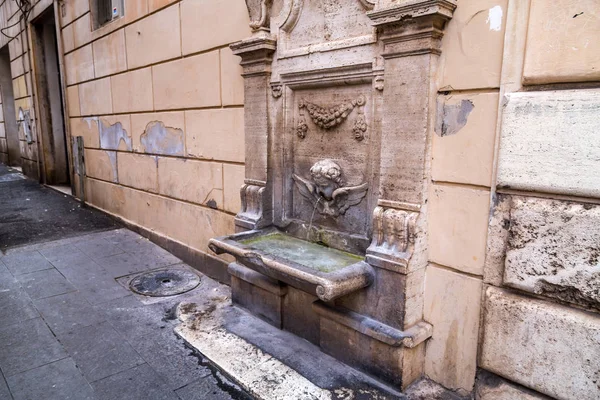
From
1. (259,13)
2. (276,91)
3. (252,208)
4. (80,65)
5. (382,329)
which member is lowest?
(382,329)

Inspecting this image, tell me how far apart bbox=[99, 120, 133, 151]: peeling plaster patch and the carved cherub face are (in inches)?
158

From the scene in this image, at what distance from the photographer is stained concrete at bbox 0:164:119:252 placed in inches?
241

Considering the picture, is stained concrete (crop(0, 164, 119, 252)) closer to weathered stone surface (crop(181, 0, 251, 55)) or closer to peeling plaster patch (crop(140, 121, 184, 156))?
peeling plaster patch (crop(140, 121, 184, 156))

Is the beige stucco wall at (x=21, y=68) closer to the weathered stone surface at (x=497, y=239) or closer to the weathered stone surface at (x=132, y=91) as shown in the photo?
the weathered stone surface at (x=132, y=91)

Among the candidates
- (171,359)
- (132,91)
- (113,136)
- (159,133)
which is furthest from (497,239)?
(113,136)

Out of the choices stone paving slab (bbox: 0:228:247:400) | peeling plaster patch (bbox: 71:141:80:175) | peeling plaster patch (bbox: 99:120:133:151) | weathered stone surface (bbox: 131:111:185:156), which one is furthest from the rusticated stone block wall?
peeling plaster patch (bbox: 71:141:80:175)

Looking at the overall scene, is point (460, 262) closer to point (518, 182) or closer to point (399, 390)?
point (518, 182)

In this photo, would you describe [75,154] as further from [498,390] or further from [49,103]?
[498,390]

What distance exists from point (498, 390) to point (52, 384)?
9.34 ft

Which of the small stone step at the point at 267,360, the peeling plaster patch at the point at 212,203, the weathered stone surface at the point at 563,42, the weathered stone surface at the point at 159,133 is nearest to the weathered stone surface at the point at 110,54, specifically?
the weathered stone surface at the point at 159,133

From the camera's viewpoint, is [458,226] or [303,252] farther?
[303,252]

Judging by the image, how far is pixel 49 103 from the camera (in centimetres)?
1015

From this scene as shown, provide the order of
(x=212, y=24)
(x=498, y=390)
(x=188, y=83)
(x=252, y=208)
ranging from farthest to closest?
(x=188, y=83) < (x=212, y=24) < (x=252, y=208) < (x=498, y=390)

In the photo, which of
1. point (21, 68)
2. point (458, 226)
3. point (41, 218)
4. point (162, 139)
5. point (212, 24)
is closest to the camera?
point (458, 226)
